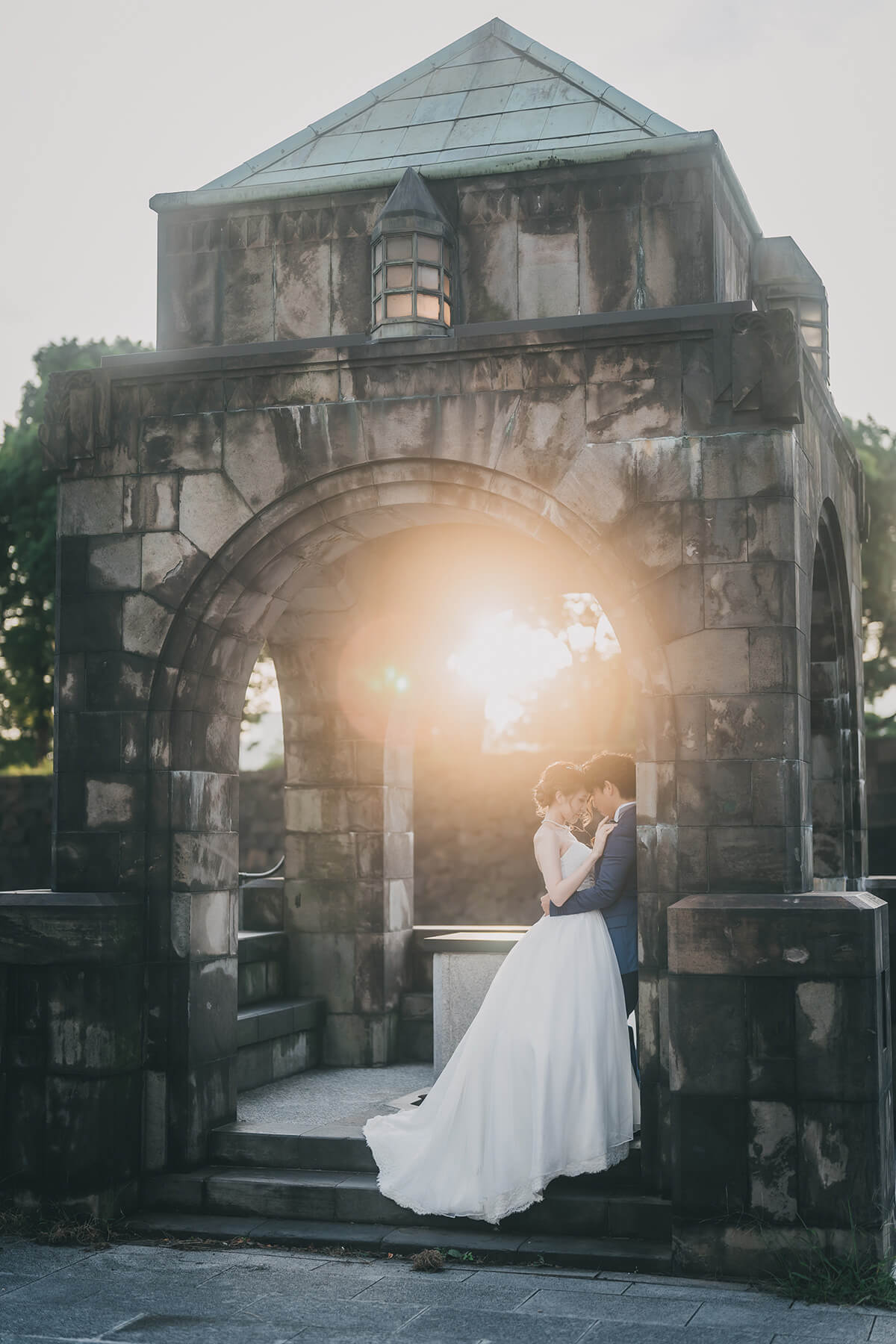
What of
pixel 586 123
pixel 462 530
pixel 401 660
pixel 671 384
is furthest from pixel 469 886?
pixel 671 384

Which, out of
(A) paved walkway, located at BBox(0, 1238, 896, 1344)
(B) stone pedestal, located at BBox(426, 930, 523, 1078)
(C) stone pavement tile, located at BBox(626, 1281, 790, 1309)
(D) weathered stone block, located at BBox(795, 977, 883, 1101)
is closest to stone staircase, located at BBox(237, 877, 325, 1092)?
(B) stone pedestal, located at BBox(426, 930, 523, 1078)

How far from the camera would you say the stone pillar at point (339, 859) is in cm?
930

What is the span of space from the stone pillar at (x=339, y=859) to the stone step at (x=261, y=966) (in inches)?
4.2

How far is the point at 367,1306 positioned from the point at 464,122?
7.00 meters

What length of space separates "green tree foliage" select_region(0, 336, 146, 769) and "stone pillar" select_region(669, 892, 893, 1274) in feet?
71.7

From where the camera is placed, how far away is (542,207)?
8.44 meters

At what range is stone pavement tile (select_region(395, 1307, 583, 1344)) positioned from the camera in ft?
15.4

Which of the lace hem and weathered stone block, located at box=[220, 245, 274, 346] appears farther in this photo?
weathered stone block, located at box=[220, 245, 274, 346]

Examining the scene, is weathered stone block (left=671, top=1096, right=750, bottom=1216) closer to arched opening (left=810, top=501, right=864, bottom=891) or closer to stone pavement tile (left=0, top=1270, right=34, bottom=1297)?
Answer: stone pavement tile (left=0, top=1270, right=34, bottom=1297)

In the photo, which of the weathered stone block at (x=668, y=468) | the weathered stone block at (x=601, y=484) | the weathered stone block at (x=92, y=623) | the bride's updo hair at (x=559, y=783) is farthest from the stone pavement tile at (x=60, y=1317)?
the weathered stone block at (x=668, y=468)

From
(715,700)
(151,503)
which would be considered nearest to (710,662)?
(715,700)

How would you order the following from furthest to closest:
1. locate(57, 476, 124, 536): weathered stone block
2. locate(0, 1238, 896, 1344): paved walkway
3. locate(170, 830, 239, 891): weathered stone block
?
locate(57, 476, 124, 536): weathered stone block, locate(170, 830, 239, 891): weathered stone block, locate(0, 1238, 896, 1344): paved walkway

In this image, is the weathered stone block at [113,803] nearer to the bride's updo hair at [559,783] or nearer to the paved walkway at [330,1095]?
the paved walkway at [330,1095]

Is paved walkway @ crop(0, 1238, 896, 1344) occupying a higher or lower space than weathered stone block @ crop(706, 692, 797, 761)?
lower
